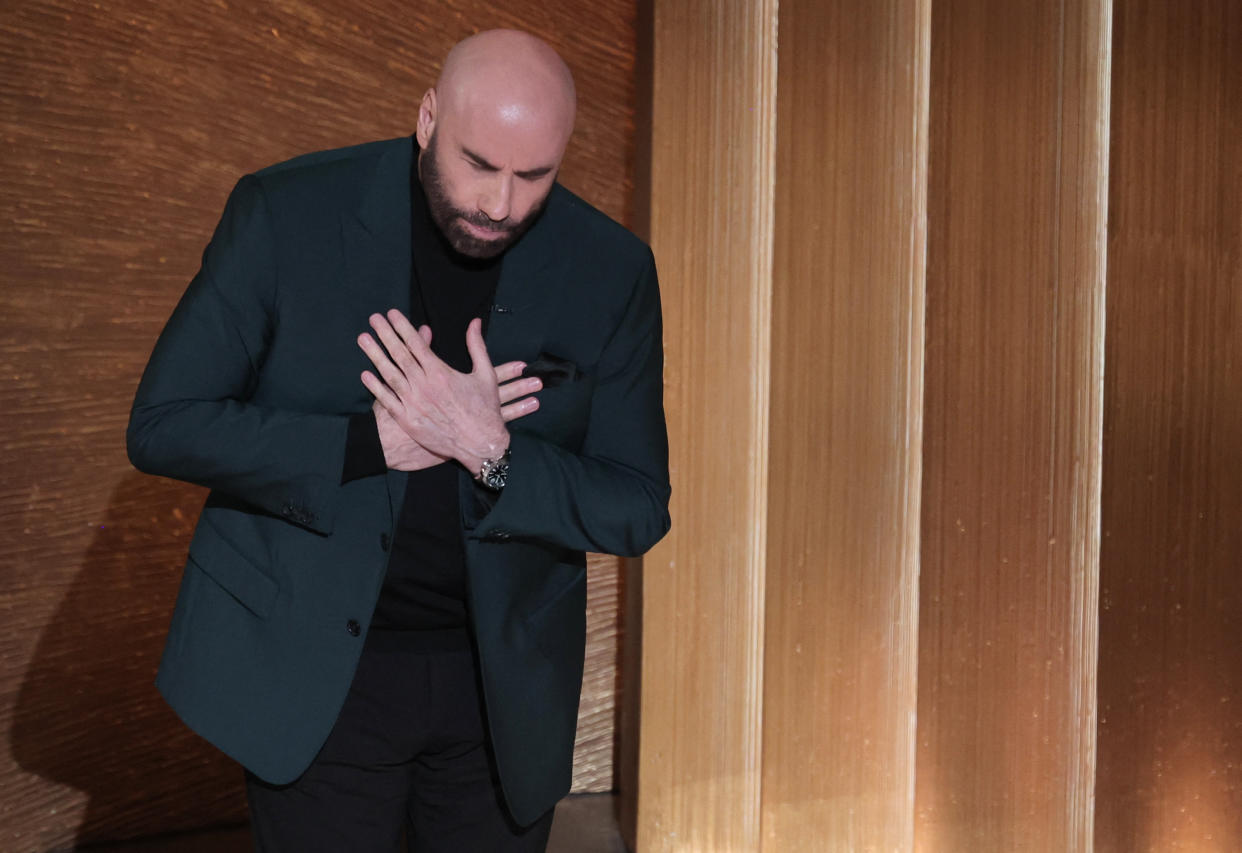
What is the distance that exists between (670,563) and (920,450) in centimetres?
58

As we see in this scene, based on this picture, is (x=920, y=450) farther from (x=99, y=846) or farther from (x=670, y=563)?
(x=99, y=846)

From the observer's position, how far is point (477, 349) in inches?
45.7

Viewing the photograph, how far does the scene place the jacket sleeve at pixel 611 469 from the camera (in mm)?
1157

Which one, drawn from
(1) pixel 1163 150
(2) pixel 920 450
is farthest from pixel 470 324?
(1) pixel 1163 150

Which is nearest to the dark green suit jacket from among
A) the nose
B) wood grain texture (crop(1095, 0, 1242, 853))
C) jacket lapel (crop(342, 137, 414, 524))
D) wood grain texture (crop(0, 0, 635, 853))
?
jacket lapel (crop(342, 137, 414, 524))

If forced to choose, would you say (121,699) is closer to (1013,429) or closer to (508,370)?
(508,370)

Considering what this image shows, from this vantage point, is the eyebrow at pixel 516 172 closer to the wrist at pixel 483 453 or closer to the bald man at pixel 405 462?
the bald man at pixel 405 462

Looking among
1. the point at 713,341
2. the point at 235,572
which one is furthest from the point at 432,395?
the point at 713,341

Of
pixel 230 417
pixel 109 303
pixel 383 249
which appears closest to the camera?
pixel 230 417

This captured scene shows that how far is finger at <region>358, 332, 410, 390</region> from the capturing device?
3.68 feet

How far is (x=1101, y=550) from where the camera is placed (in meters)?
2.39

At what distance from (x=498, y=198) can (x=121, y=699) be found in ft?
5.71

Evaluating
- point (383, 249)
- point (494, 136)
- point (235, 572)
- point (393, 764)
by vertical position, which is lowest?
point (393, 764)

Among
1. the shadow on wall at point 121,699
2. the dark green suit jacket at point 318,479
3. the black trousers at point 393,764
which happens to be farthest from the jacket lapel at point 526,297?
the shadow on wall at point 121,699
